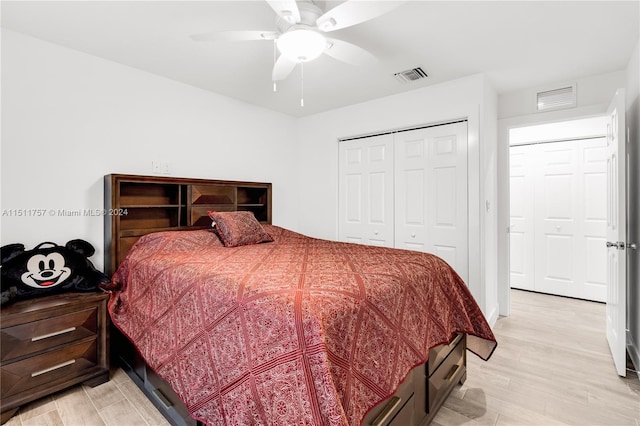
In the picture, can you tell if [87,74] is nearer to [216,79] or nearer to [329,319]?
[216,79]

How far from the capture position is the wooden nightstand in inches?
72.1

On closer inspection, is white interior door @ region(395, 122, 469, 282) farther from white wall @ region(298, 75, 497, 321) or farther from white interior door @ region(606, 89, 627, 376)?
white interior door @ region(606, 89, 627, 376)

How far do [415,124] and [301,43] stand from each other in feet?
6.45

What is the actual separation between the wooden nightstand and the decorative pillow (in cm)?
96

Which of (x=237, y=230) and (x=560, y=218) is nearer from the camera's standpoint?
(x=237, y=230)

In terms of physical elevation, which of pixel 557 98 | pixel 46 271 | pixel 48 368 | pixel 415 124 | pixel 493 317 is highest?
pixel 557 98

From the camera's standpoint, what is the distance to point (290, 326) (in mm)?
1099

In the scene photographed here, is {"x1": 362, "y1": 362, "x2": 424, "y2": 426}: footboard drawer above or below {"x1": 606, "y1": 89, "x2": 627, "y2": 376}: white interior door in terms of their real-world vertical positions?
below

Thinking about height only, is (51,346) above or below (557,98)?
below

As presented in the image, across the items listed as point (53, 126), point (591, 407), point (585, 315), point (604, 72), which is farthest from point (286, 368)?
point (585, 315)

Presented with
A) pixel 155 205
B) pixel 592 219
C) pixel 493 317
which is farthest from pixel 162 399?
pixel 592 219

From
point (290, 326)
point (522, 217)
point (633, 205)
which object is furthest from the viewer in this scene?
point (522, 217)

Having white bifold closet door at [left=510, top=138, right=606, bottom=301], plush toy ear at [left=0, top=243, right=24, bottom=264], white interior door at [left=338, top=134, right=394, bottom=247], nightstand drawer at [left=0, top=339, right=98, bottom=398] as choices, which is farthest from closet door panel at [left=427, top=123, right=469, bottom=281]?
plush toy ear at [left=0, top=243, right=24, bottom=264]

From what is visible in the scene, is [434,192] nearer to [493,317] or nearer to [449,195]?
[449,195]
